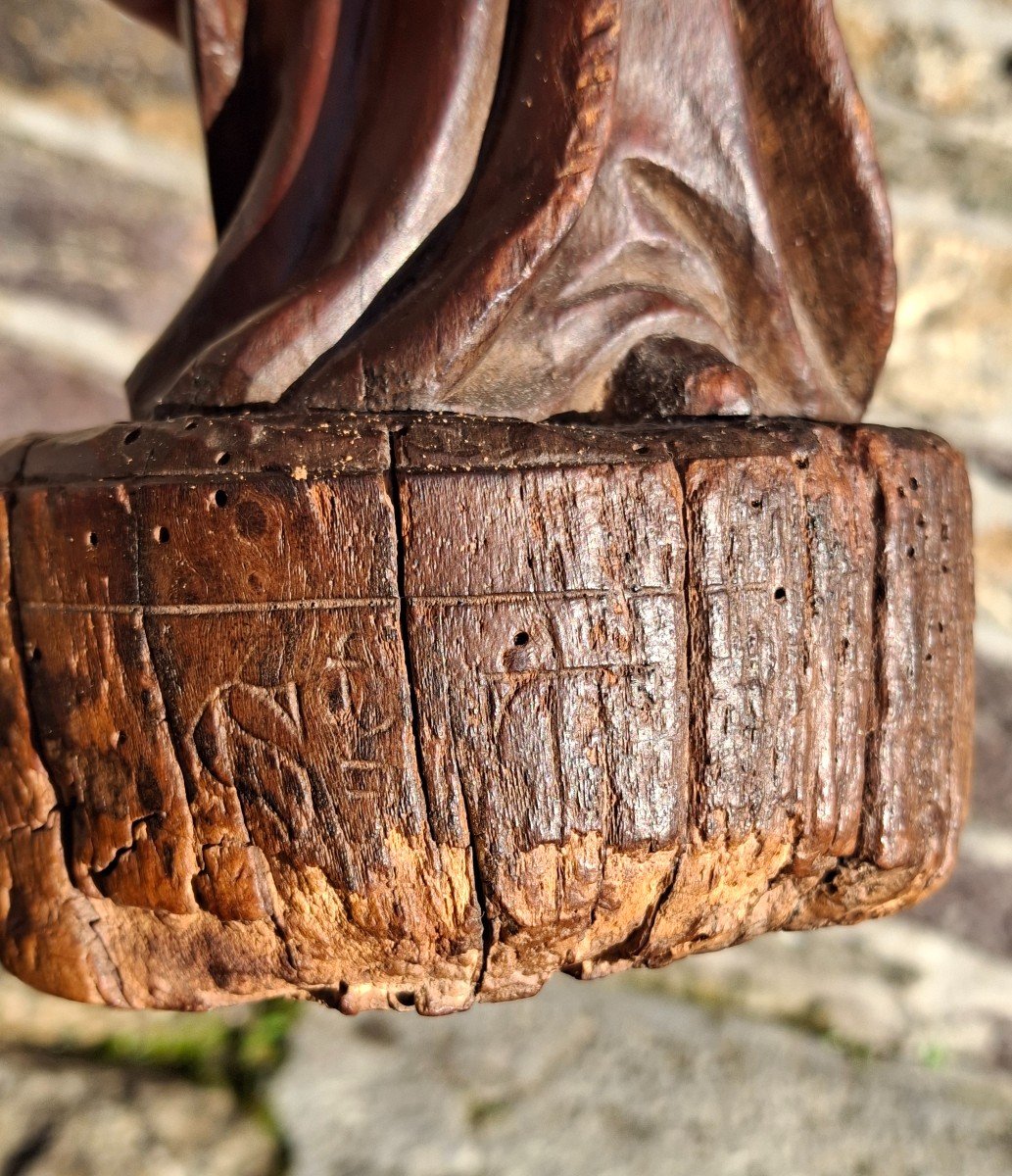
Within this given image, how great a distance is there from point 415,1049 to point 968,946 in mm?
688

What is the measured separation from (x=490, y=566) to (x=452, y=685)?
2.6 inches

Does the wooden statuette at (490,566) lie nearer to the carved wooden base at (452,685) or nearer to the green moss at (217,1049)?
the carved wooden base at (452,685)

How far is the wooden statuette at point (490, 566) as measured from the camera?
1.79 feet

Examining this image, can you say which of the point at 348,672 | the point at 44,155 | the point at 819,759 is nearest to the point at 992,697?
the point at 819,759

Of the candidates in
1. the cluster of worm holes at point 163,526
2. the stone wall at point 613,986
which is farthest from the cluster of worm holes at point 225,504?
the stone wall at point 613,986

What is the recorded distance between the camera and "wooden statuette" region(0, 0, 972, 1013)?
546mm

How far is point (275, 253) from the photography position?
669 millimetres

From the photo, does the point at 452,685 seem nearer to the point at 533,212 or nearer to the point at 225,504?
the point at 225,504

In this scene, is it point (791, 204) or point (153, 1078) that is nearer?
point (791, 204)

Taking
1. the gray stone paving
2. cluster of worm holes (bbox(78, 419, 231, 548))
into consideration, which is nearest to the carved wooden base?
cluster of worm holes (bbox(78, 419, 231, 548))

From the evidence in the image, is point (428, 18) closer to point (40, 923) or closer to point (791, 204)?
point (791, 204)

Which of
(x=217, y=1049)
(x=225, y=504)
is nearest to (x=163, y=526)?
(x=225, y=504)

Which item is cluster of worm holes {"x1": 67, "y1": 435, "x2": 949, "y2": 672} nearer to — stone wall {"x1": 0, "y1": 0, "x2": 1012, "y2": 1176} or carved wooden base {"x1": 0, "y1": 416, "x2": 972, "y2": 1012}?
Result: carved wooden base {"x1": 0, "y1": 416, "x2": 972, "y2": 1012}

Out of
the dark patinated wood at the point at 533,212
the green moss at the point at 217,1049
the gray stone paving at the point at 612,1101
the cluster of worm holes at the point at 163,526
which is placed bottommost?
the gray stone paving at the point at 612,1101
